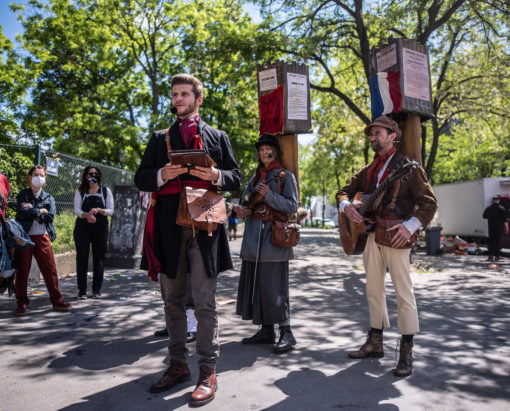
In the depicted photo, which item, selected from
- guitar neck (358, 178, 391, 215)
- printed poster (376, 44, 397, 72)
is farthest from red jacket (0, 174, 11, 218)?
printed poster (376, 44, 397, 72)

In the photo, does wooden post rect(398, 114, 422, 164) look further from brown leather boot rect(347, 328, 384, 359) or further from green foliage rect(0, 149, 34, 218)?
green foliage rect(0, 149, 34, 218)

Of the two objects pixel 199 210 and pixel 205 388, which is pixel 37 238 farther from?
pixel 205 388

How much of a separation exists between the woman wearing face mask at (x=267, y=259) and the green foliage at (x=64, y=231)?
5.99 m

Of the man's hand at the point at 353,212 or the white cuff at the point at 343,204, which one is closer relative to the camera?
the man's hand at the point at 353,212

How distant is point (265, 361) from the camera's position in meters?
3.79

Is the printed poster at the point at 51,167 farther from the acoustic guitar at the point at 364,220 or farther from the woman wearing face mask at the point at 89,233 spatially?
the acoustic guitar at the point at 364,220

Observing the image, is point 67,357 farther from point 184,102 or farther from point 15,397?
point 184,102

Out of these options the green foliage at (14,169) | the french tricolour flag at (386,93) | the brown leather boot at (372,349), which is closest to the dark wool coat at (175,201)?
the brown leather boot at (372,349)

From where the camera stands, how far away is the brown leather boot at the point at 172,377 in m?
3.07

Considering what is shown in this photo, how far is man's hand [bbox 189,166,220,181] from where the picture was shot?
2.98m

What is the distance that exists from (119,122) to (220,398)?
75.9 ft

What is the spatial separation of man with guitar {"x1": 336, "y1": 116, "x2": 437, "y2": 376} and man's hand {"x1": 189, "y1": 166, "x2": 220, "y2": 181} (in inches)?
55.4

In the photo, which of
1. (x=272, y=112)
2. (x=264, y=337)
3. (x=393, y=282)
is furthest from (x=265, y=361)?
(x=272, y=112)

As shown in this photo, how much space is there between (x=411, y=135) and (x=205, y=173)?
3120 millimetres
